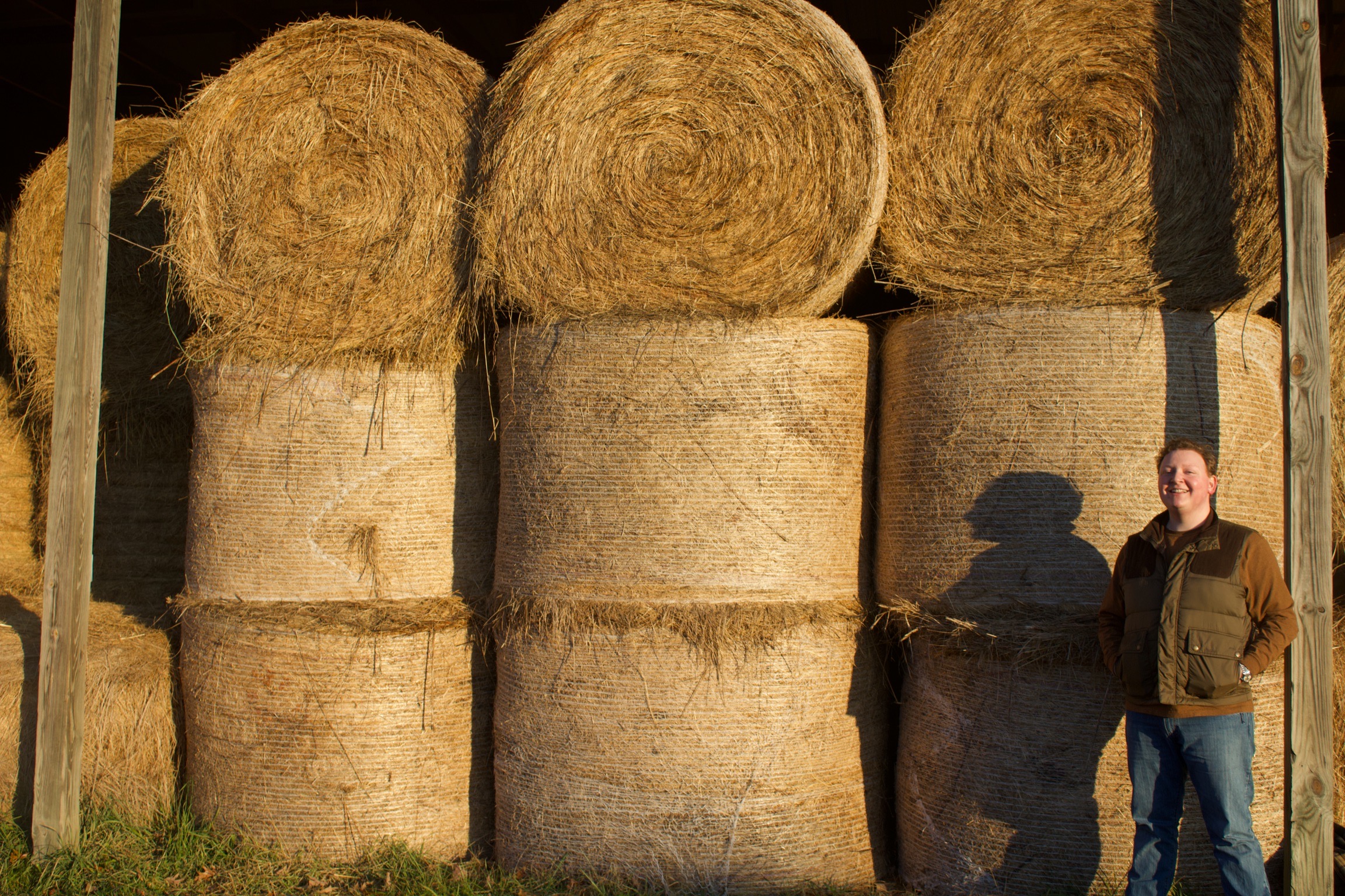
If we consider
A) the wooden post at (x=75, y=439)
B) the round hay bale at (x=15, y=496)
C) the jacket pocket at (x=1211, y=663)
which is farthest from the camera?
the round hay bale at (x=15, y=496)

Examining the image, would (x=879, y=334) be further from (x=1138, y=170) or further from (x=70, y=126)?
(x=70, y=126)

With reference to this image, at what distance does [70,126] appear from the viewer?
3.87 meters

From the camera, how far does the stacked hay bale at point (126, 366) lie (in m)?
4.59

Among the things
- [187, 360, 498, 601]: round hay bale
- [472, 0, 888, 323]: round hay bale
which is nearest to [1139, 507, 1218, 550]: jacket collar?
[472, 0, 888, 323]: round hay bale

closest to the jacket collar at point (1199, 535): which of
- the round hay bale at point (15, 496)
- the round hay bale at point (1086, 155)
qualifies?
the round hay bale at point (1086, 155)

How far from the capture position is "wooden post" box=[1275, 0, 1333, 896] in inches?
110

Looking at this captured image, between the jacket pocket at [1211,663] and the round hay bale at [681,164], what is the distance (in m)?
1.51

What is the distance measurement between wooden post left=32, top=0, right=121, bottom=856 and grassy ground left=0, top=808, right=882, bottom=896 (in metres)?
0.12

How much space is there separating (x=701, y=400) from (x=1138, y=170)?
1.56m

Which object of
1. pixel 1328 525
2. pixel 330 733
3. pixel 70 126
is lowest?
pixel 330 733

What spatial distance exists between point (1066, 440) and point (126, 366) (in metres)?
4.06

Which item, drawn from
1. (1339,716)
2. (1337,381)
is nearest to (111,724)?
(1339,716)

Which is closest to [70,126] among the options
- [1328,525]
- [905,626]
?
[905,626]

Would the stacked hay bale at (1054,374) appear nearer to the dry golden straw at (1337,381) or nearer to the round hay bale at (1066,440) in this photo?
the round hay bale at (1066,440)
